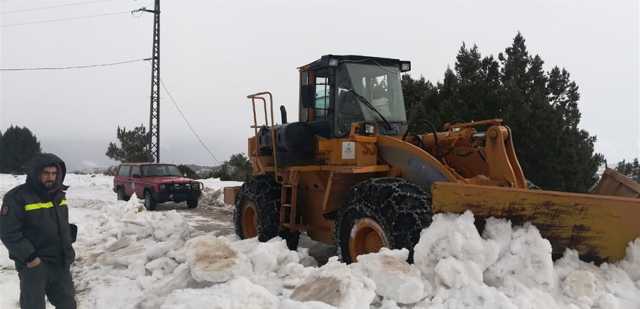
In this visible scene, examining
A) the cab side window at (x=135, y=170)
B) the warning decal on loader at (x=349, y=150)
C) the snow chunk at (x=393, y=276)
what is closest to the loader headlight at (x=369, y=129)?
the warning decal on loader at (x=349, y=150)

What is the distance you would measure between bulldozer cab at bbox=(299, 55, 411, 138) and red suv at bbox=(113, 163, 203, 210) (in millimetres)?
10045

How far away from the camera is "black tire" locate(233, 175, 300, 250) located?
727 cm

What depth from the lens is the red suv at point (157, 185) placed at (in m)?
15.8

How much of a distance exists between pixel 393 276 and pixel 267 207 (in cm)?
353

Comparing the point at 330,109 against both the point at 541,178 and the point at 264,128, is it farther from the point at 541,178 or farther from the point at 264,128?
the point at 541,178

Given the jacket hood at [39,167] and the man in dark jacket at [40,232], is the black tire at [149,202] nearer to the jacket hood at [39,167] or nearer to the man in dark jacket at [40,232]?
the man in dark jacket at [40,232]

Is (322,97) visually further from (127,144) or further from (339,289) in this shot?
(127,144)

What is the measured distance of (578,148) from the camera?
14164 mm

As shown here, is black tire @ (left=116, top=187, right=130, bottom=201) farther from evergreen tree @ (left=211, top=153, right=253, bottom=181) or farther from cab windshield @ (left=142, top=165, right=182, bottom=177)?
evergreen tree @ (left=211, top=153, right=253, bottom=181)

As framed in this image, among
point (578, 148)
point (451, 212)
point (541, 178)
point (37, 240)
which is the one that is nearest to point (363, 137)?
point (451, 212)

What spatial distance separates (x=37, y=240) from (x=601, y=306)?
4.48 meters

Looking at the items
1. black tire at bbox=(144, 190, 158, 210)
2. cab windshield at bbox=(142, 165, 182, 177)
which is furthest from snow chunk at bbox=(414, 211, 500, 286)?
cab windshield at bbox=(142, 165, 182, 177)

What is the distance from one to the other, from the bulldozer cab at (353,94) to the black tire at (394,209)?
1.32 m

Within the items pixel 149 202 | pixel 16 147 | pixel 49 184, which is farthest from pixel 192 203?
pixel 16 147
